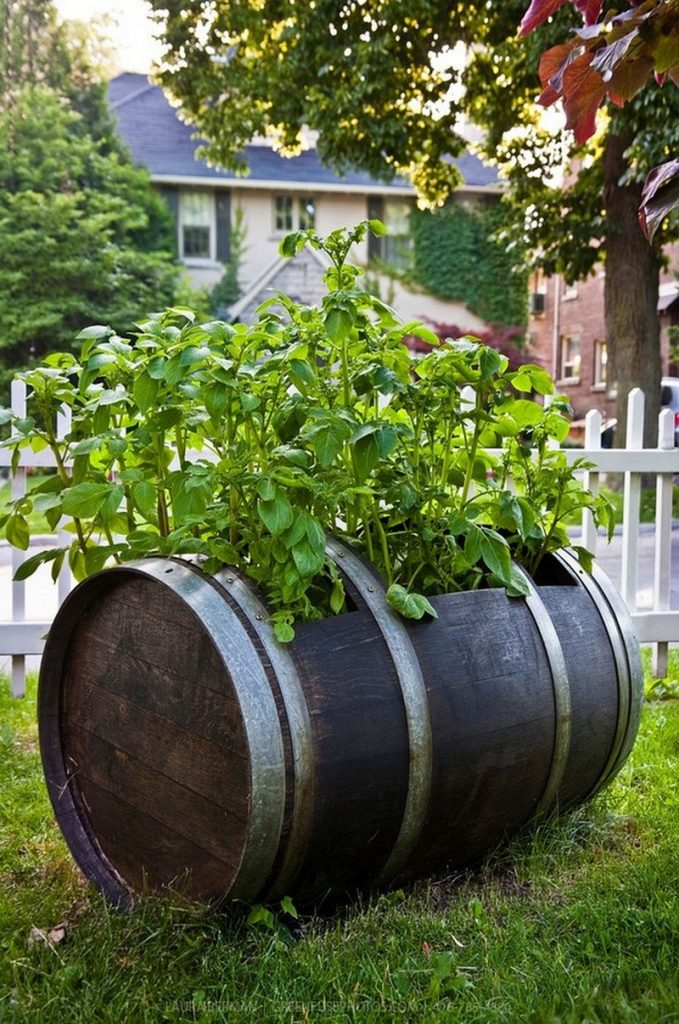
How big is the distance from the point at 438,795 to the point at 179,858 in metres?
0.62

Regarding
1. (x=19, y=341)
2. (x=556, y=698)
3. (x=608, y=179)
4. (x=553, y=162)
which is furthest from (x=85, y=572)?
(x=19, y=341)

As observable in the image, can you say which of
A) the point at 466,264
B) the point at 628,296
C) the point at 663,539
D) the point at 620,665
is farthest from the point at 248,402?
the point at 466,264

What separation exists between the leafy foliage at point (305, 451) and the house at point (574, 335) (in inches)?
919

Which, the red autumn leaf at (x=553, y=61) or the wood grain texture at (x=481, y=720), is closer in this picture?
the red autumn leaf at (x=553, y=61)

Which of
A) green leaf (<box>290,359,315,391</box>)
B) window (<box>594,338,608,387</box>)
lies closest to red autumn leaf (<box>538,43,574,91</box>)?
green leaf (<box>290,359,315,391</box>)

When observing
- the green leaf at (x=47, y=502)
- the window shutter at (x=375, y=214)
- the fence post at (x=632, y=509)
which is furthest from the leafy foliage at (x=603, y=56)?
the window shutter at (x=375, y=214)

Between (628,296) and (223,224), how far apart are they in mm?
14772

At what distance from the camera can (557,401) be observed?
9.02 feet

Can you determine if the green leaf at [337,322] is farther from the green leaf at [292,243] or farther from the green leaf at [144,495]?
the green leaf at [144,495]

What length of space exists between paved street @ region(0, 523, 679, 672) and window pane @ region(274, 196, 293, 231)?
16076 mm

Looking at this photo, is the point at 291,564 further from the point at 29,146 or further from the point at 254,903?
the point at 29,146

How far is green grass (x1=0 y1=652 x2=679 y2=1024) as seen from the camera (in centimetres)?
189

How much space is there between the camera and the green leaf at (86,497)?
2.35m

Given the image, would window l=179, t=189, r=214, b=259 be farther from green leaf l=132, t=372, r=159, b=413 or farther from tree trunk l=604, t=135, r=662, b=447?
green leaf l=132, t=372, r=159, b=413
